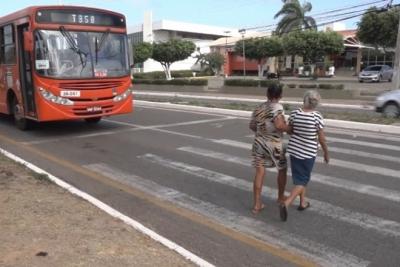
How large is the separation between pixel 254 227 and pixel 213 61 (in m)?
68.6

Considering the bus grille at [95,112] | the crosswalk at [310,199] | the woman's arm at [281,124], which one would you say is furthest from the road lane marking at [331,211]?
the bus grille at [95,112]

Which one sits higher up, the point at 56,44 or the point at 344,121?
the point at 56,44

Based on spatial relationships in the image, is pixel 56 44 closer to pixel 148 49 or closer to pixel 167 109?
pixel 167 109

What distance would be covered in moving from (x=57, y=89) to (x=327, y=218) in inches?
324

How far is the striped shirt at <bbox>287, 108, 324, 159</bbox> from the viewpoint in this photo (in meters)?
5.86

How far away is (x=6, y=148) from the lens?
1122 centimetres

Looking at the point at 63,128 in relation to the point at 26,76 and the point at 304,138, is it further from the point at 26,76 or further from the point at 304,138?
the point at 304,138

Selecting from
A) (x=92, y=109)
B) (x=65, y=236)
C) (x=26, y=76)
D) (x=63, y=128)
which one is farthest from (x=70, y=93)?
(x=65, y=236)

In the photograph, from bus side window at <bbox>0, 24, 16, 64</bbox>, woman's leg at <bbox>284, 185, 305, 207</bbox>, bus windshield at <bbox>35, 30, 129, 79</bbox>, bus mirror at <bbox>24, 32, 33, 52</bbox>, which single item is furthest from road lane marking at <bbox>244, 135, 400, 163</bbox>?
bus side window at <bbox>0, 24, 16, 64</bbox>

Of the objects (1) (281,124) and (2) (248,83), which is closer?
(1) (281,124)

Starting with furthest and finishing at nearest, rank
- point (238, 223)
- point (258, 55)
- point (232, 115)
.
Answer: point (258, 55) → point (232, 115) → point (238, 223)

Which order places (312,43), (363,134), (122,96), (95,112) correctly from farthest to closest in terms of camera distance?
(312,43) < (122,96) < (363,134) < (95,112)

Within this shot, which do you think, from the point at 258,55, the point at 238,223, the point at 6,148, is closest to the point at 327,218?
the point at 238,223

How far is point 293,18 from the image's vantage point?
66312 mm
